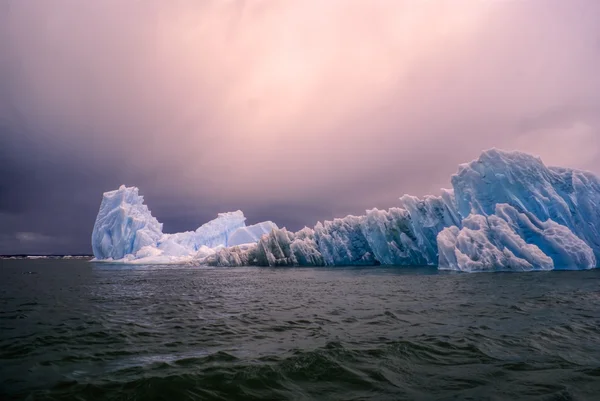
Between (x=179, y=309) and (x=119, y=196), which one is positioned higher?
(x=119, y=196)

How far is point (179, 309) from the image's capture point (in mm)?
12938

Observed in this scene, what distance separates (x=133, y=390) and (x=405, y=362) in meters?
4.59

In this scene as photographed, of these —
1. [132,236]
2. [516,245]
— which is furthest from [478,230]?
[132,236]

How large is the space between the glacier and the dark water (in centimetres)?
1478

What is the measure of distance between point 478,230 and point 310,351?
2525 cm

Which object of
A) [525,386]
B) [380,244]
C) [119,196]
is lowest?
[525,386]

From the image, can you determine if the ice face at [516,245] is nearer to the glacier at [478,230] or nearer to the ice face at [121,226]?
the glacier at [478,230]

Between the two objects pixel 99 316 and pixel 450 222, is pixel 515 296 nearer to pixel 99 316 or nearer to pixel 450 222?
pixel 99 316

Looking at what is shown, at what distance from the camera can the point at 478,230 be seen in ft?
90.7

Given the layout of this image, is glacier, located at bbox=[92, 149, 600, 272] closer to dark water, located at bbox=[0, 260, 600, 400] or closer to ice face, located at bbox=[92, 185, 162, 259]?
dark water, located at bbox=[0, 260, 600, 400]

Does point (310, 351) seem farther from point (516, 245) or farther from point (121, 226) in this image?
point (121, 226)

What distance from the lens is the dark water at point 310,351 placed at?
5.01 meters

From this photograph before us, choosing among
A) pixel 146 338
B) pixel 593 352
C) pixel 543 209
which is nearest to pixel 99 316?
pixel 146 338

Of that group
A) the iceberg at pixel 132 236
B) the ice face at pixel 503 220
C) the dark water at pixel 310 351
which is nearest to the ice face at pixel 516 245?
the ice face at pixel 503 220
